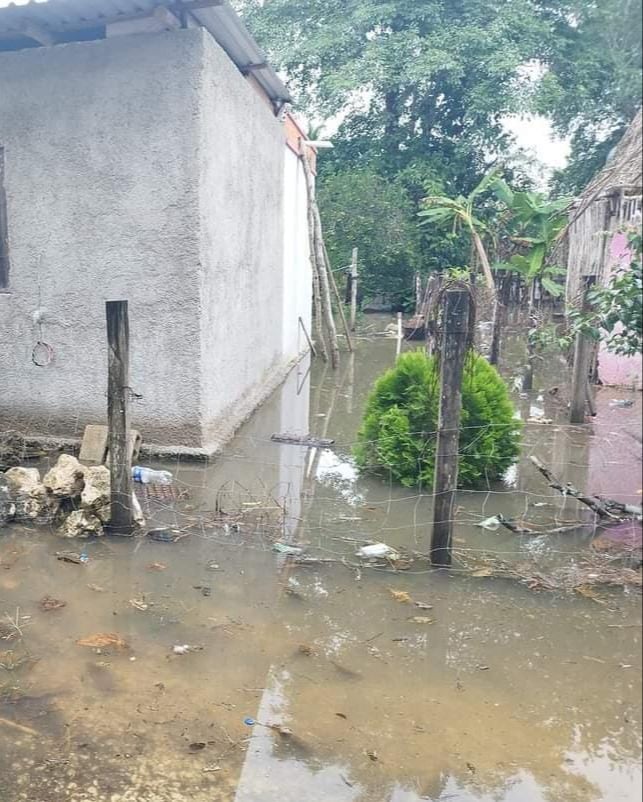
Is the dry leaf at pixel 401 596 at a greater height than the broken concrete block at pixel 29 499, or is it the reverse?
the broken concrete block at pixel 29 499

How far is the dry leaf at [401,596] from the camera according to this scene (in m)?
3.94

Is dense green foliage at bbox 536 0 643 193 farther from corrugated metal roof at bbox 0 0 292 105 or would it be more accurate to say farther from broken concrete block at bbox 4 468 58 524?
corrugated metal roof at bbox 0 0 292 105

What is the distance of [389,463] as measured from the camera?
19.4 feet

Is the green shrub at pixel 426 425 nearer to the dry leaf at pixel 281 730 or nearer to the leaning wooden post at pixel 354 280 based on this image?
the leaning wooden post at pixel 354 280

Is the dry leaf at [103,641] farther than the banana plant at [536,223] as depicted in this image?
Yes

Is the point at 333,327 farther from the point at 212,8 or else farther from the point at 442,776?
the point at 442,776

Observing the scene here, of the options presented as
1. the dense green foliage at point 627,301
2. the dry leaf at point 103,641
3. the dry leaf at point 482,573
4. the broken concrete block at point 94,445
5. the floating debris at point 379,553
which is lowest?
the dry leaf at point 103,641

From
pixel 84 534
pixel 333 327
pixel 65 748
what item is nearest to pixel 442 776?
pixel 65 748

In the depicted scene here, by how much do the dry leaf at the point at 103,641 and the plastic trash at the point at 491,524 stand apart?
8.60 feet

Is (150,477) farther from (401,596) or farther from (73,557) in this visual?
(401,596)

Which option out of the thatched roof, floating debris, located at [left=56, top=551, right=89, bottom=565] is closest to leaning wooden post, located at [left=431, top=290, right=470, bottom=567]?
floating debris, located at [left=56, top=551, right=89, bottom=565]

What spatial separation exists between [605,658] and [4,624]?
327 centimetres

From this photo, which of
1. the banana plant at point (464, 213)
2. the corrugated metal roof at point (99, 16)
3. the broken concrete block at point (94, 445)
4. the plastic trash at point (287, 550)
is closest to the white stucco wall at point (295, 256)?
the corrugated metal roof at point (99, 16)

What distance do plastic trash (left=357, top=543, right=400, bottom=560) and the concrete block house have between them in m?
2.51
